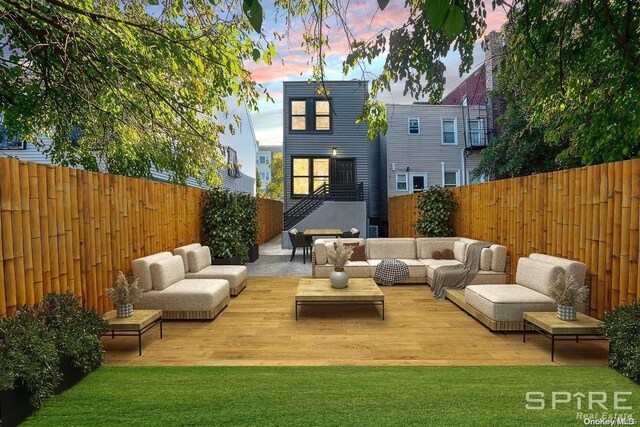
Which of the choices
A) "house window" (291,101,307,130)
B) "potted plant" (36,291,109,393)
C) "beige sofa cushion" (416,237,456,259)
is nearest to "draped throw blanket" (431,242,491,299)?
"beige sofa cushion" (416,237,456,259)

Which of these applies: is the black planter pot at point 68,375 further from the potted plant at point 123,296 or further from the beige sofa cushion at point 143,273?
the beige sofa cushion at point 143,273

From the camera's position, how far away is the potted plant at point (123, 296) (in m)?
4.04

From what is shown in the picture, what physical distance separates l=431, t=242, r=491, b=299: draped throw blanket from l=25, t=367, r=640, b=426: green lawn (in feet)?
9.56

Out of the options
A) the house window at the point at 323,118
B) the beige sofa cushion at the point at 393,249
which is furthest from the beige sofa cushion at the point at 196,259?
the house window at the point at 323,118

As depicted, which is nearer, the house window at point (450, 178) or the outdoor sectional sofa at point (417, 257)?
the outdoor sectional sofa at point (417, 257)

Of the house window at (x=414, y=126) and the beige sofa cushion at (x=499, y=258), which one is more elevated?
the house window at (x=414, y=126)

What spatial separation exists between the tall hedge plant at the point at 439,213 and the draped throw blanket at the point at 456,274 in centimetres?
230

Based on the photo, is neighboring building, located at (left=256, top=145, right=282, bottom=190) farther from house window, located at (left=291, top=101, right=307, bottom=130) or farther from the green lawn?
the green lawn

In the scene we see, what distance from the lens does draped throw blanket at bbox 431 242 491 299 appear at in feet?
20.9

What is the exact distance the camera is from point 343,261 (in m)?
5.64

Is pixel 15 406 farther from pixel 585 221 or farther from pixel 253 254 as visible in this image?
pixel 253 254

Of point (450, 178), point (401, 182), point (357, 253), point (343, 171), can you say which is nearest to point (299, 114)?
point (343, 171)

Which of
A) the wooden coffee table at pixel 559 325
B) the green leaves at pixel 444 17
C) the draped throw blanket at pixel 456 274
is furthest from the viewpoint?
the draped throw blanket at pixel 456 274

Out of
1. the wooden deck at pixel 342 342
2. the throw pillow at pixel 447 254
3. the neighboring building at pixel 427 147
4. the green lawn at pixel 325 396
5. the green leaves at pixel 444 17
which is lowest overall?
the wooden deck at pixel 342 342
